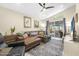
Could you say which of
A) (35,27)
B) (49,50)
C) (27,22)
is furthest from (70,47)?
(27,22)

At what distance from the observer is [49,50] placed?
222 cm

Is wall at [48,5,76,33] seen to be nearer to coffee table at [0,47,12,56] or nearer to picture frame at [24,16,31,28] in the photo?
picture frame at [24,16,31,28]

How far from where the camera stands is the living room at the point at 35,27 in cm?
214

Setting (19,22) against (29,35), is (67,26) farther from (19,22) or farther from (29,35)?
(19,22)

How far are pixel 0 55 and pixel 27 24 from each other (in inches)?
35.8

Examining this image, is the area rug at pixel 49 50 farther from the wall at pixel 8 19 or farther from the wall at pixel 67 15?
the wall at pixel 8 19

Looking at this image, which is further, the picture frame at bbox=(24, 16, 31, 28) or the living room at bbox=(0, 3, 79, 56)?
the picture frame at bbox=(24, 16, 31, 28)

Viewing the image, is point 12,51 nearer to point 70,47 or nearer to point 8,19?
point 8,19

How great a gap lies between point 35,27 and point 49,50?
2.00 ft

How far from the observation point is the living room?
7.02 ft

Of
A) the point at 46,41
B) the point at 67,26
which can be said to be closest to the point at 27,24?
the point at 46,41

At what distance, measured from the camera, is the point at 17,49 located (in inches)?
87.4

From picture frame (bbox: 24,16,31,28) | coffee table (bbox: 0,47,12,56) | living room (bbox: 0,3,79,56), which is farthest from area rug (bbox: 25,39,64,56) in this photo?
picture frame (bbox: 24,16,31,28)

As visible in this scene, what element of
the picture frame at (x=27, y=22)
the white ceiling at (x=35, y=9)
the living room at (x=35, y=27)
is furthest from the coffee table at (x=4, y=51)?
the white ceiling at (x=35, y=9)
